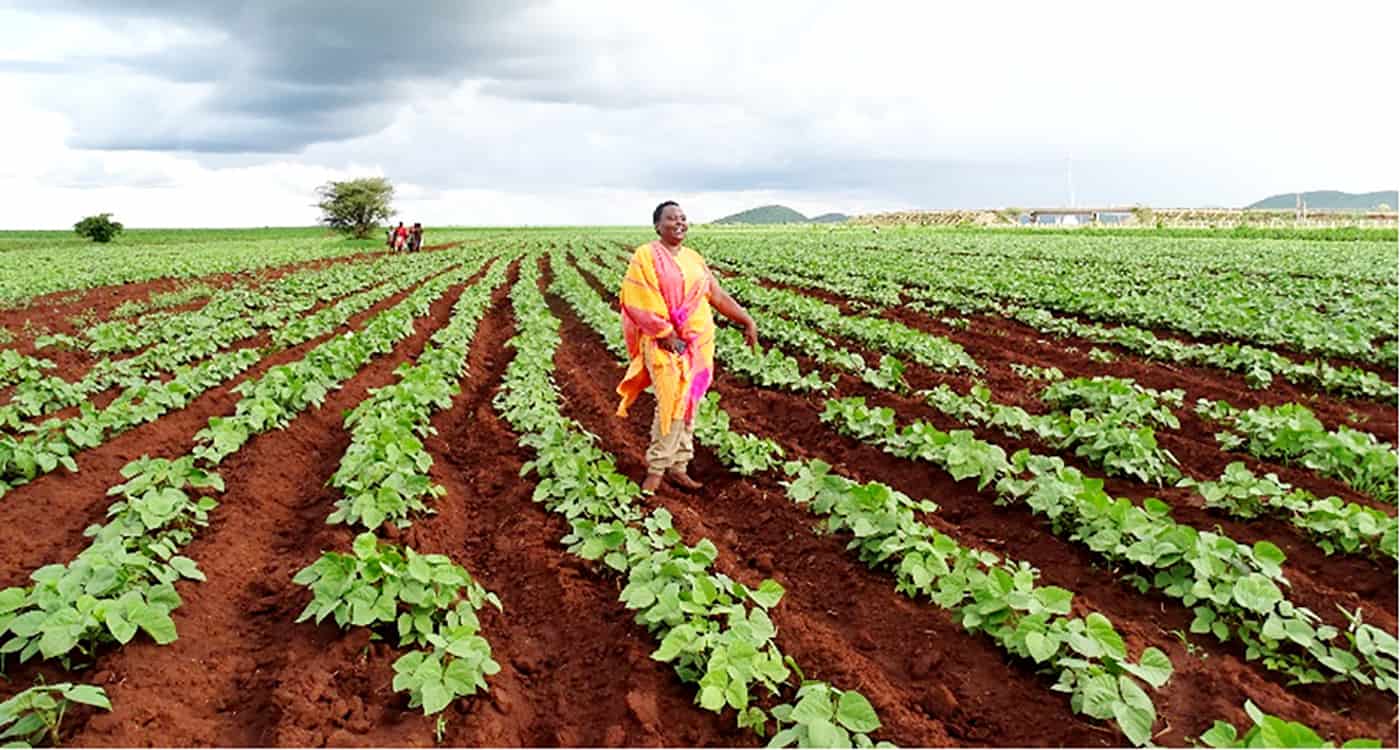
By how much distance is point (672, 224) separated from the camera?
575 centimetres

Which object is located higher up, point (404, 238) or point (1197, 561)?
point (404, 238)

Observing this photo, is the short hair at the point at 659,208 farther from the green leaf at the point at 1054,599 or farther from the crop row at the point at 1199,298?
the crop row at the point at 1199,298

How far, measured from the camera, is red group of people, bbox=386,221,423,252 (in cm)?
3864

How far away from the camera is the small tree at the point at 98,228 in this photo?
198 ft

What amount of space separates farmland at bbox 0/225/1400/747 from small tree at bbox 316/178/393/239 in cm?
5300

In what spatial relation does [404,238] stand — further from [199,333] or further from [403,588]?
[403,588]

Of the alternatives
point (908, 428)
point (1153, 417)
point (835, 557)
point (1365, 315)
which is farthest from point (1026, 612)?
point (1365, 315)

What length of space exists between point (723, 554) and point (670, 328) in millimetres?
1641

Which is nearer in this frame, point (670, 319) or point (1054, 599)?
point (1054, 599)

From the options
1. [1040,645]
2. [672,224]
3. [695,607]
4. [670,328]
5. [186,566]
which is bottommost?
[1040,645]

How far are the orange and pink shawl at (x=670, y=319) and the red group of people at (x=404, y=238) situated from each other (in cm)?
3513

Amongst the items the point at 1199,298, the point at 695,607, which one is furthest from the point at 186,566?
the point at 1199,298

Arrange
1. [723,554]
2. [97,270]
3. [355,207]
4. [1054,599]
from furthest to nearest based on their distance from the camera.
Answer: [355,207], [97,270], [723,554], [1054,599]

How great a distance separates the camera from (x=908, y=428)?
6395 mm
